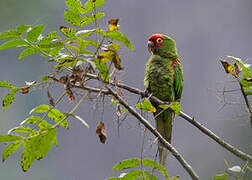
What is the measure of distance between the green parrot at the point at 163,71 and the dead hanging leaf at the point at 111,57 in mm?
881

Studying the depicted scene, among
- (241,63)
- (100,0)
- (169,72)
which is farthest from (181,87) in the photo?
(100,0)

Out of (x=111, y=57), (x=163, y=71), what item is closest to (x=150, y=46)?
(x=163, y=71)

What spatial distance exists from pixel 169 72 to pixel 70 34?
36.7 inches

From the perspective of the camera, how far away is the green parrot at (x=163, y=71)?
148 cm

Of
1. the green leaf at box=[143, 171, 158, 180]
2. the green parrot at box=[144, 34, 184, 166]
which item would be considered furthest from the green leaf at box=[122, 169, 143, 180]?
the green parrot at box=[144, 34, 184, 166]

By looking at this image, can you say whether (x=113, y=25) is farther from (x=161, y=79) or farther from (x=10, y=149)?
(x=161, y=79)

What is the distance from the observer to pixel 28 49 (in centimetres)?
63

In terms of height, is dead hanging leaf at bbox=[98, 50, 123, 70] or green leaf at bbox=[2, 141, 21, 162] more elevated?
dead hanging leaf at bbox=[98, 50, 123, 70]

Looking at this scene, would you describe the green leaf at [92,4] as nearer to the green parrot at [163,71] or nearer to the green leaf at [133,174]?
the green leaf at [133,174]

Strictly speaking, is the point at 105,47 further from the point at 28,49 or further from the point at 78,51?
the point at 28,49

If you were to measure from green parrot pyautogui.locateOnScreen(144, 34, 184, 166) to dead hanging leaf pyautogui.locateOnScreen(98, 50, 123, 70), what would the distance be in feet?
2.89

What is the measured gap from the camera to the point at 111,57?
1.82 ft

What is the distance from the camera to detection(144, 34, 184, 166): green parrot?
58.2 inches

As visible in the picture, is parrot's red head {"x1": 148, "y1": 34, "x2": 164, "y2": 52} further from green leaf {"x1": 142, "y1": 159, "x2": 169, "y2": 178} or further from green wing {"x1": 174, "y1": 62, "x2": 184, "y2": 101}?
green leaf {"x1": 142, "y1": 159, "x2": 169, "y2": 178}
